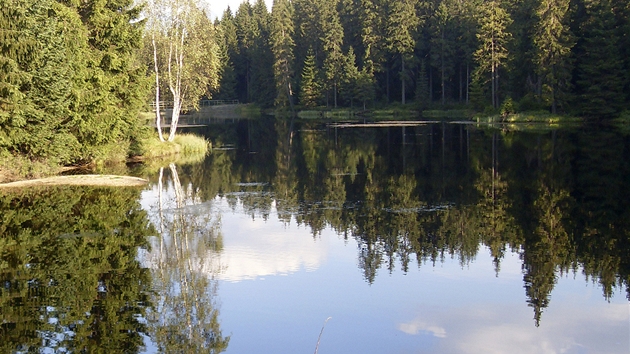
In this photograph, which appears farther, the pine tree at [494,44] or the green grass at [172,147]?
the pine tree at [494,44]

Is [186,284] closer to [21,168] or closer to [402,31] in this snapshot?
[21,168]

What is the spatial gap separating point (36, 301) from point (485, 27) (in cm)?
6581

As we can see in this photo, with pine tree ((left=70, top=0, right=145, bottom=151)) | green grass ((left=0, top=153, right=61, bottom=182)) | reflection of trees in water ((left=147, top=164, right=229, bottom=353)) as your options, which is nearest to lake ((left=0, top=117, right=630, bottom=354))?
reflection of trees in water ((left=147, top=164, right=229, bottom=353))

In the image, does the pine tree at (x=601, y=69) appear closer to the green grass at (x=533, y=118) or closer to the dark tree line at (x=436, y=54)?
the dark tree line at (x=436, y=54)

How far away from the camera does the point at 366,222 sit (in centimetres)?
1902

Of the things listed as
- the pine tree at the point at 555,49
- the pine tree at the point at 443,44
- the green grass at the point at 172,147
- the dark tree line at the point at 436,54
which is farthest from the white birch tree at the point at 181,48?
the pine tree at the point at 443,44

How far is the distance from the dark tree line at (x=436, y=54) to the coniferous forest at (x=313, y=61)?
0.58ft

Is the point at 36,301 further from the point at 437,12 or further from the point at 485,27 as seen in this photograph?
the point at 437,12

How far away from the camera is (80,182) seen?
85.1 feet

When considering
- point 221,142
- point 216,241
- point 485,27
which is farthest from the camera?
point 485,27

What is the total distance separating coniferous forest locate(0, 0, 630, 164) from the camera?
26297 millimetres

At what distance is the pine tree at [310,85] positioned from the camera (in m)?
92.9

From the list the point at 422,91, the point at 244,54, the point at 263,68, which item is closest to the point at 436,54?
the point at 422,91

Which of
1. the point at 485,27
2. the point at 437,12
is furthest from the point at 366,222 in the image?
the point at 437,12
